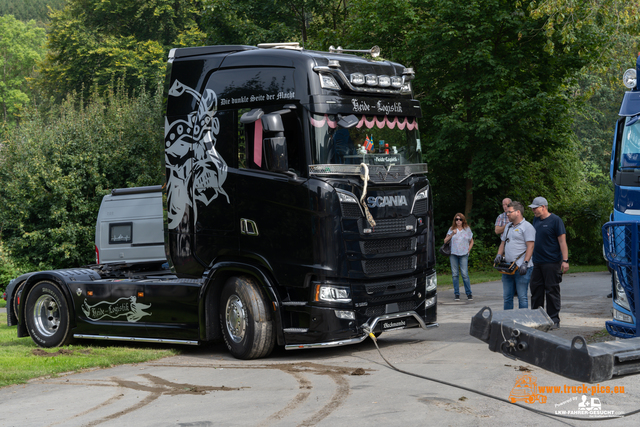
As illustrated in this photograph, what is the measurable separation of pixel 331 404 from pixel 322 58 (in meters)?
4.38

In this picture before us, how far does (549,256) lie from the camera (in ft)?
32.1

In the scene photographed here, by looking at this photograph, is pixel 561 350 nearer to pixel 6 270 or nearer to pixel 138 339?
pixel 138 339

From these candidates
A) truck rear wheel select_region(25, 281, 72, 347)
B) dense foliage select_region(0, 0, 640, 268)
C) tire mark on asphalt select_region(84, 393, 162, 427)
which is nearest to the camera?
tire mark on asphalt select_region(84, 393, 162, 427)

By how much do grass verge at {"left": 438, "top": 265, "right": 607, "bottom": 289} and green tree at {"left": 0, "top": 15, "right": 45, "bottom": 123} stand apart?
53709mm

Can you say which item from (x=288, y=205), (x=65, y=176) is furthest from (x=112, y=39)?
(x=288, y=205)

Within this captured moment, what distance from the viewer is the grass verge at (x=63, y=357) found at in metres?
8.23

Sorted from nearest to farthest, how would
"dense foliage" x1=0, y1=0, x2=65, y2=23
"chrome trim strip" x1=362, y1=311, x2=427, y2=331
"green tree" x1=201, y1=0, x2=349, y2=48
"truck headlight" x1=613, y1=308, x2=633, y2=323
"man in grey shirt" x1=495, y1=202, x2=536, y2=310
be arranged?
"truck headlight" x1=613, y1=308, x2=633, y2=323
"chrome trim strip" x1=362, y1=311, x2=427, y2=331
"man in grey shirt" x1=495, y1=202, x2=536, y2=310
"green tree" x1=201, y1=0, x2=349, y2=48
"dense foliage" x1=0, y1=0, x2=65, y2=23

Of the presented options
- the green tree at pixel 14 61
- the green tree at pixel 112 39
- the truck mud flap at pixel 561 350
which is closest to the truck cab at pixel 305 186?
the truck mud flap at pixel 561 350

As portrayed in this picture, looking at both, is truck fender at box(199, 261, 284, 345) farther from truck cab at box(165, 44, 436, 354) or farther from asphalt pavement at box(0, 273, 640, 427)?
asphalt pavement at box(0, 273, 640, 427)

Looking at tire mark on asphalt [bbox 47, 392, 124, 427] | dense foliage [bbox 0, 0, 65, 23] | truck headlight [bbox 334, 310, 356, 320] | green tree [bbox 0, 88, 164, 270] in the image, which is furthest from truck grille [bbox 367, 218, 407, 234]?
dense foliage [bbox 0, 0, 65, 23]

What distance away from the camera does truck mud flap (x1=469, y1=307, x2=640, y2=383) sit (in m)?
3.61

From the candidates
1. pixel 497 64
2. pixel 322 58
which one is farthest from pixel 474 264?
pixel 322 58

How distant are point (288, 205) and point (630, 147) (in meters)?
4.31

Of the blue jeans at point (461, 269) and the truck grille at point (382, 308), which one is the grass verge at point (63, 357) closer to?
the truck grille at point (382, 308)
